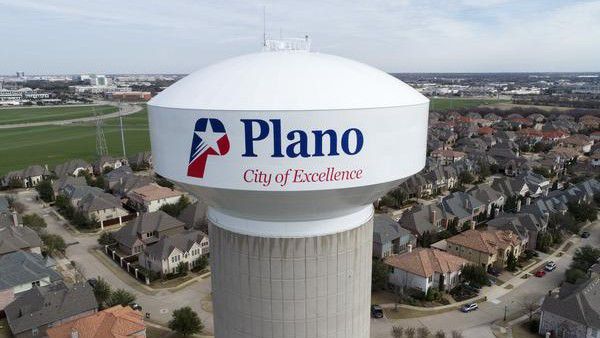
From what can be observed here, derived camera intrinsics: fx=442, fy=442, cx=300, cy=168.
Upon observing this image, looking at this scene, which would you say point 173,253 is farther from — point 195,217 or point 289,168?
point 289,168

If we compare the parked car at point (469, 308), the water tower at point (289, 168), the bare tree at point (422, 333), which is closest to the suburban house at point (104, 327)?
the water tower at point (289, 168)

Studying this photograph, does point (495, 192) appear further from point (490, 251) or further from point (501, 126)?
point (501, 126)

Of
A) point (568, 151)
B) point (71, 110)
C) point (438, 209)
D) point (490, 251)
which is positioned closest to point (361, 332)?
point (490, 251)

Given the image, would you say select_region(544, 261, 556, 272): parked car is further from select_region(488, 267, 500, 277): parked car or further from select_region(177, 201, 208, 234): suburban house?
select_region(177, 201, 208, 234): suburban house

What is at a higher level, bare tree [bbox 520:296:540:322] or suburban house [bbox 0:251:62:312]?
suburban house [bbox 0:251:62:312]

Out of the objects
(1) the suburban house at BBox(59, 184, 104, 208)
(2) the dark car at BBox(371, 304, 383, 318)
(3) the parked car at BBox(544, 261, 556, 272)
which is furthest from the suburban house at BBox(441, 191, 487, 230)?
(1) the suburban house at BBox(59, 184, 104, 208)

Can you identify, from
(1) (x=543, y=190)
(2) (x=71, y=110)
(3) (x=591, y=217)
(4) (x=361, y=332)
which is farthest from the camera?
(2) (x=71, y=110)

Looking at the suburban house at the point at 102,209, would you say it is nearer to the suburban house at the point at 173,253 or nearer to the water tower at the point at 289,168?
the suburban house at the point at 173,253
